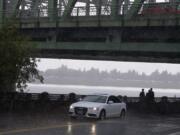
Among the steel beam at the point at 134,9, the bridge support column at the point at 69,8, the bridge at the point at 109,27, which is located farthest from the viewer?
the bridge support column at the point at 69,8

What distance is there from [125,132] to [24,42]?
492 inches

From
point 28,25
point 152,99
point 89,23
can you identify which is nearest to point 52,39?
point 28,25

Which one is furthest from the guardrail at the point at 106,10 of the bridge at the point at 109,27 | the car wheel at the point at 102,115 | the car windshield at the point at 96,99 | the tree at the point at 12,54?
the car wheel at the point at 102,115

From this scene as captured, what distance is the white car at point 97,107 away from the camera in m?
27.5

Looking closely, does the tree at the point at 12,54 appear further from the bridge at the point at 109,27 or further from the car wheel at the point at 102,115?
the car wheel at the point at 102,115

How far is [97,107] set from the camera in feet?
90.3

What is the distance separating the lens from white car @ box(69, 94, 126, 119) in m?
27.5

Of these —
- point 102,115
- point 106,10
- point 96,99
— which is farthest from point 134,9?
point 102,115

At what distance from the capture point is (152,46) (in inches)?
1446

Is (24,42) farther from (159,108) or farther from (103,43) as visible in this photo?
(159,108)

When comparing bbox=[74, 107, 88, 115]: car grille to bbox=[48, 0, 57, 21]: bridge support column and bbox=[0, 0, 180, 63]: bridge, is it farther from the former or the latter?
bbox=[48, 0, 57, 21]: bridge support column

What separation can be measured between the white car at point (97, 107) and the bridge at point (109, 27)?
6.95 meters

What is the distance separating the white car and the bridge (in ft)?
22.8

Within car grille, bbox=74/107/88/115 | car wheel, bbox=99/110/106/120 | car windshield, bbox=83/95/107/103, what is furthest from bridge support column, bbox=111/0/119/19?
car grille, bbox=74/107/88/115
